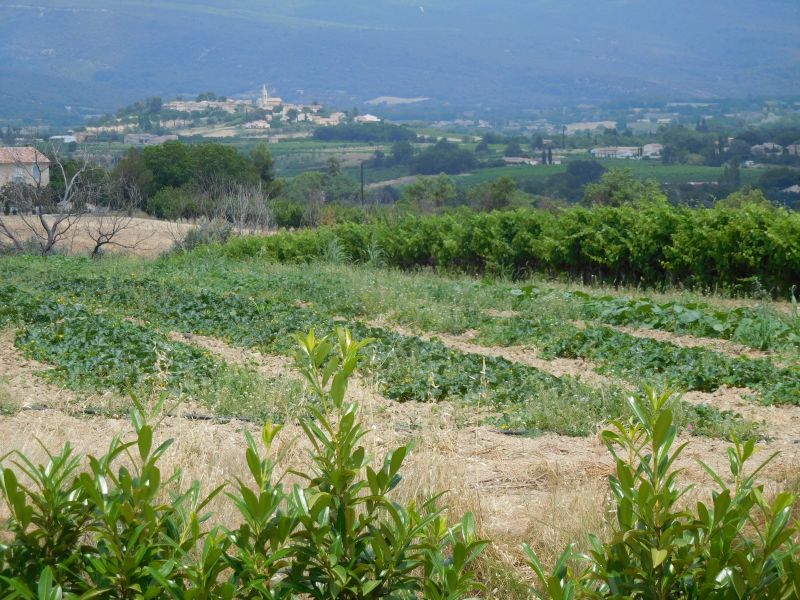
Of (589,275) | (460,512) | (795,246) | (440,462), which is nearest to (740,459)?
(460,512)

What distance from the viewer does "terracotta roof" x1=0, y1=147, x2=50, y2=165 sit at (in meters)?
34.4

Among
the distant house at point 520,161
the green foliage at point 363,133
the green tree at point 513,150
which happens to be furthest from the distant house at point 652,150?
the green foliage at point 363,133

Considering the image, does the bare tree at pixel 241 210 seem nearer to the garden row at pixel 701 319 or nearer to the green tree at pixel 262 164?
the green tree at pixel 262 164

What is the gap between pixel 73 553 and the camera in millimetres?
2898

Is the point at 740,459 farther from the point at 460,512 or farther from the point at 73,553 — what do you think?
the point at 73,553

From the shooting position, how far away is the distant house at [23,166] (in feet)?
107

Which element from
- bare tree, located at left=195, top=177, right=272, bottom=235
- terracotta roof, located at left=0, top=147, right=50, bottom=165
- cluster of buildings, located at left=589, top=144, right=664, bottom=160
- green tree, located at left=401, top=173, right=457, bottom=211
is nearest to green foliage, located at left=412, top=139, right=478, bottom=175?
cluster of buildings, located at left=589, top=144, right=664, bottom=160

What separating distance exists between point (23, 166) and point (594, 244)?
22.9 meters

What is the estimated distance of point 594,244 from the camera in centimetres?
1802

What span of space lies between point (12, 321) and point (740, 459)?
929 cm

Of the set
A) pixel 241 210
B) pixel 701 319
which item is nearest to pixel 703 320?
pixel 701 319

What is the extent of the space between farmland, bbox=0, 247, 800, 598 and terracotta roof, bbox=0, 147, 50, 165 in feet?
70.9

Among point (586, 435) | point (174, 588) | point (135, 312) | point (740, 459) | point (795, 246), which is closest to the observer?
point (174, 588)

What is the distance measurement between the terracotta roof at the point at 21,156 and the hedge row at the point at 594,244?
574 inches
